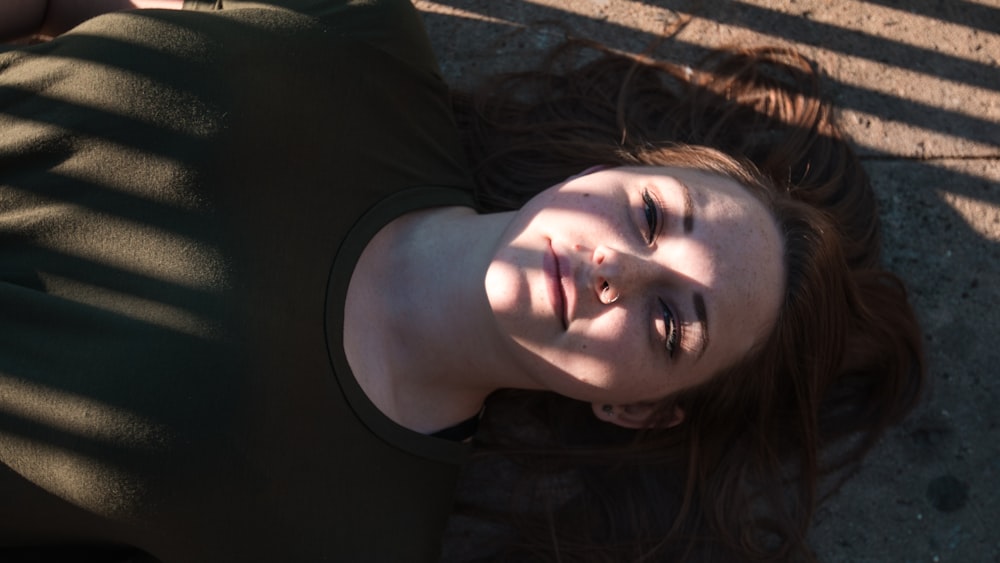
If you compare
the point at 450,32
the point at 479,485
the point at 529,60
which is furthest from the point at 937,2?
the point at 479,485

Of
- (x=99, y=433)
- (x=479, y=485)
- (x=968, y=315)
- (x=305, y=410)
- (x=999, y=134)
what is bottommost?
(x=479, y=485)

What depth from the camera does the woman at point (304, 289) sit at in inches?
84.0

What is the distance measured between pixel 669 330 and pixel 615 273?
0.79 ft

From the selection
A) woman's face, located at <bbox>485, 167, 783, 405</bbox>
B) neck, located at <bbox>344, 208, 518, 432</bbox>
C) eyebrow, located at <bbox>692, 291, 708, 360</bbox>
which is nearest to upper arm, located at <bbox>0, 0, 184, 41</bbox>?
neck, located at <bbox>344, 208, 518, 432</bbox>

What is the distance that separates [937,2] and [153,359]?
10.5ft

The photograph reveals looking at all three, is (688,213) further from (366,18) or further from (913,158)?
(913,158)

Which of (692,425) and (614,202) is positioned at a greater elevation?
(614,202)

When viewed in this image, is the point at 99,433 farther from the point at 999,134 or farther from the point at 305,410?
the point at 999,134

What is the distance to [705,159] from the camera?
9.12 ft

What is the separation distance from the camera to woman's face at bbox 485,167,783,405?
2.29 m

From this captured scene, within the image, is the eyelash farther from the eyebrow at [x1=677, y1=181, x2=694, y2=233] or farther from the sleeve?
the sleeve

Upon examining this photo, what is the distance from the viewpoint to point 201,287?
87.2 inches

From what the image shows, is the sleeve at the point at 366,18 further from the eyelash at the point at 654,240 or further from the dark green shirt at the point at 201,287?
the eyelash at the point at 654,240

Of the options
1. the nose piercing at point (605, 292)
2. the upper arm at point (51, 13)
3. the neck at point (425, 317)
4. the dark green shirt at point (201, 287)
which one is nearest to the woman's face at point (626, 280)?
the nose piercing at point (605, 292)
